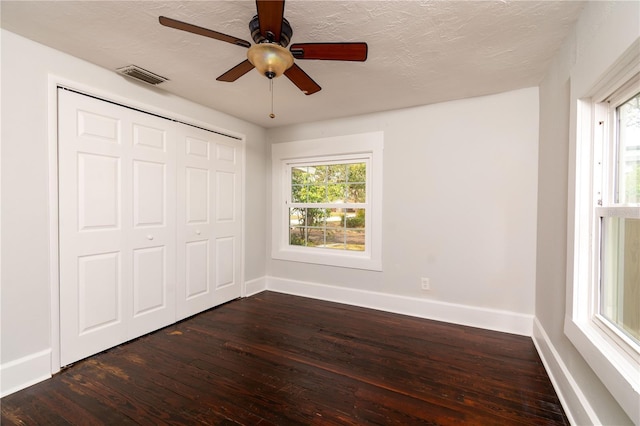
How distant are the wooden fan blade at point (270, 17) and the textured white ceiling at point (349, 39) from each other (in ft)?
0.68

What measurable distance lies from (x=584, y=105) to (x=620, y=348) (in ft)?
3.87

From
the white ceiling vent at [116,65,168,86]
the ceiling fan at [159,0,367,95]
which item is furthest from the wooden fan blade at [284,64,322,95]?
the white ceiling vent at [116,65,168,86]

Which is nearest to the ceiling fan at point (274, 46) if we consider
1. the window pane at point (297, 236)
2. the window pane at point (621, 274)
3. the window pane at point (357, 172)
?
the window pane at point (621, 274)

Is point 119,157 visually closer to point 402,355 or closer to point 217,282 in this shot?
point 217,282

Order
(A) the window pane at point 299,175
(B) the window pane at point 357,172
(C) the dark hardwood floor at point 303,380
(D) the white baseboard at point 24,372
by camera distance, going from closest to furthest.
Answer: (C) the dark hardwood floor at point 303,380
(D) the white baseboard at point 24,372
(B) the window pane at point 357,172
(A) the window pane at point 299,175

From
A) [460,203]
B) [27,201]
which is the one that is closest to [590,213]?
[460,203]

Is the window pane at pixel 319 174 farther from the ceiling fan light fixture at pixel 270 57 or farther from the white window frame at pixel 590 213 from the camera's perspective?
the white window frame at pixel 590 213

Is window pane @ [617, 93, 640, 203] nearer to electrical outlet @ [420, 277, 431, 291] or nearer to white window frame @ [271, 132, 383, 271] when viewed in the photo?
electrical outlet @ [420, 277, 431, 291]

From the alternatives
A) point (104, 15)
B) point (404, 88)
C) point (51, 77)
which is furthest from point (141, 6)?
point (404, 88)

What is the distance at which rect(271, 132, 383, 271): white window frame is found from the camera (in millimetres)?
3184

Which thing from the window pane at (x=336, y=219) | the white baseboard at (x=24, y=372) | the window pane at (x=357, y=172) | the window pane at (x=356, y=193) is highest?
the window pane at (x=357, y=172)

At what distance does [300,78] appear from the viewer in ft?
5.80

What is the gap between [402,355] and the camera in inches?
86.7

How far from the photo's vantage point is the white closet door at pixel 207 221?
285 cm
